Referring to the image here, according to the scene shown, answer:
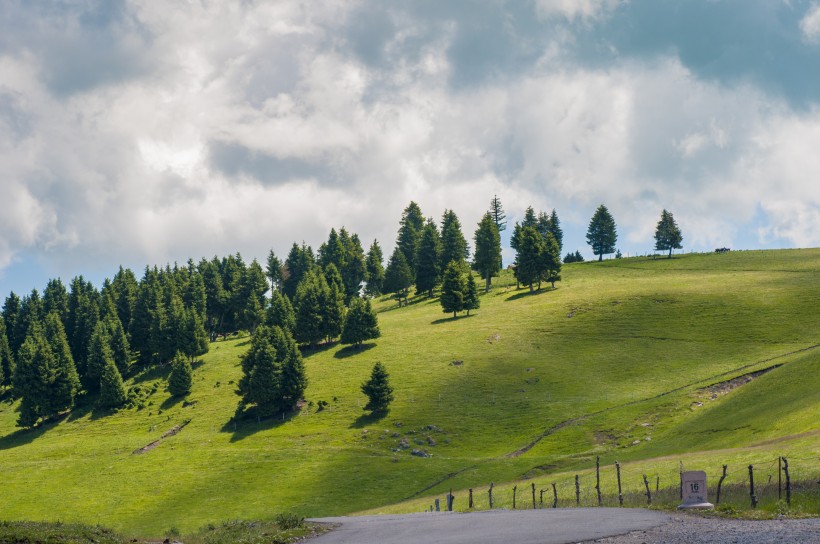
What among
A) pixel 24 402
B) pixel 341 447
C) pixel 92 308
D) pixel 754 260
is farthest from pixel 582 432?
pixel 92 308

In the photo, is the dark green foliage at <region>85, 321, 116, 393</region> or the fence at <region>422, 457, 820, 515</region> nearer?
the fence at <region>422, 457, 820, 515</region>

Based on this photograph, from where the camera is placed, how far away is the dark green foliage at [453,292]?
15438 centimetres

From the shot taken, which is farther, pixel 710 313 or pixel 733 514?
pixel 710 313

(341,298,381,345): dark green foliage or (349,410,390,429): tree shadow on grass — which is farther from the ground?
(341,298,381,345): dark green foliage

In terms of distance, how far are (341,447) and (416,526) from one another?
6347cm

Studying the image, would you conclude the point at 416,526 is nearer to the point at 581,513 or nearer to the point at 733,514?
the point at 581,513

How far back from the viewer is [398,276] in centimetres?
19050

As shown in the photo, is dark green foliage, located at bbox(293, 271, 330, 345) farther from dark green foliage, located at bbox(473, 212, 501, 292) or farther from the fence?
the fence

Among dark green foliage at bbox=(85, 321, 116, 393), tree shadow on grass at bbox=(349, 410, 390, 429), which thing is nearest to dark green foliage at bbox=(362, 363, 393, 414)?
tree shadow on grass at bbox=(349, 410, 390, 429)

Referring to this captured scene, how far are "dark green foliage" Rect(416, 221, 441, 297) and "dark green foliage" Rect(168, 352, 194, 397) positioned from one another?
73.5 meters

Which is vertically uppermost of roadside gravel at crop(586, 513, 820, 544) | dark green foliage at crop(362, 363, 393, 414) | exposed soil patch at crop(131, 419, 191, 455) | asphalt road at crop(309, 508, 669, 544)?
roadside gravel at crop(586, 513, 820, 544)

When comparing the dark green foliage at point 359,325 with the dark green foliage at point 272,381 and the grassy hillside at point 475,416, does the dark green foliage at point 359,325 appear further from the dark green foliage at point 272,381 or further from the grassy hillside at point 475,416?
the dark green foliage at point 272,381

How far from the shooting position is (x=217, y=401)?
414 feet

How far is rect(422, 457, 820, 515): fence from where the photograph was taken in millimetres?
33438
